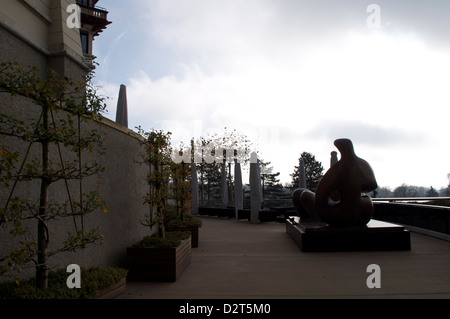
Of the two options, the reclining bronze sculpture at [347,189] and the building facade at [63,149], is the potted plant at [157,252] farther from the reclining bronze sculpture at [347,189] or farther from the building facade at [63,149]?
the reclining bronze sculpture at [347,189]

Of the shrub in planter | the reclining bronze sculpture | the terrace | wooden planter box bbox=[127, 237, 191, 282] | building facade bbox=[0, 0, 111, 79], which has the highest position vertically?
building facade bbox=[0, 0, 111, 79]

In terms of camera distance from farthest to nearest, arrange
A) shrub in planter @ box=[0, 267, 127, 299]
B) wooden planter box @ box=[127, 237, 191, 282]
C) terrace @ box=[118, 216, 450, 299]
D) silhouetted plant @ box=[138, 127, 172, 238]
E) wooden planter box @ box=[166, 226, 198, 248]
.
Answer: wooden planter box @ box=[166, 226, 198, 248]
silhouetted plant @ box=[138, 127, 172, 238]
wooden planter box @ box=[127, 237, 191, 282]
terrace @ box=[118, 216, 450, 299]
shrub in planter @ box=[0, 267, 127, 299]

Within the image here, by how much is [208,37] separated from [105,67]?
2.98 metres

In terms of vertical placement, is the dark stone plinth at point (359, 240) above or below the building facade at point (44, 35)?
below

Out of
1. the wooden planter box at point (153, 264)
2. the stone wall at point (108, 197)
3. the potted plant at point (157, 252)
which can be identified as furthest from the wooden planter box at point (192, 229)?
the wooden planter box at point (153, 264)

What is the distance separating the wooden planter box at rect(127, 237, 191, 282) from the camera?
4797mm

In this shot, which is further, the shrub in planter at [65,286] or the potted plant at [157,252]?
the potted plant at [157,252]

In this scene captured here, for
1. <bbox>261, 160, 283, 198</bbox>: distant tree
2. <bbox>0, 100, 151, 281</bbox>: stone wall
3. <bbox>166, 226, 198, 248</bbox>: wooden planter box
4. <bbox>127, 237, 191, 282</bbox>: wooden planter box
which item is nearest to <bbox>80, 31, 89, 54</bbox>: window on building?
<bbox>0, 100, 151, 281</bbox>: stone wall

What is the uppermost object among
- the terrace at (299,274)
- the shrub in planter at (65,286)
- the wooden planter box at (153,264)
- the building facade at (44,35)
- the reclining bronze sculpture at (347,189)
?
the building facade at (44,35)

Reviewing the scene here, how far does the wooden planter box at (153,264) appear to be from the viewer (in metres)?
4.80

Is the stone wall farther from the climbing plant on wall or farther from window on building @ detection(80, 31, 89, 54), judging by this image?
window on building @ detection(80, 31, 89, 54)

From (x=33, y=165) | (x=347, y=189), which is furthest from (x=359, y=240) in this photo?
(x=33, y=165)

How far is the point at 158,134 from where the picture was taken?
242 inches

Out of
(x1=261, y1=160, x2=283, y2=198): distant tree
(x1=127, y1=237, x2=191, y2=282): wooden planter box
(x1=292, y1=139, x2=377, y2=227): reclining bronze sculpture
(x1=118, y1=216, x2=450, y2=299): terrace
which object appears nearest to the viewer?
(x1=118, y1=216, x2=450, y2=299): terrace
